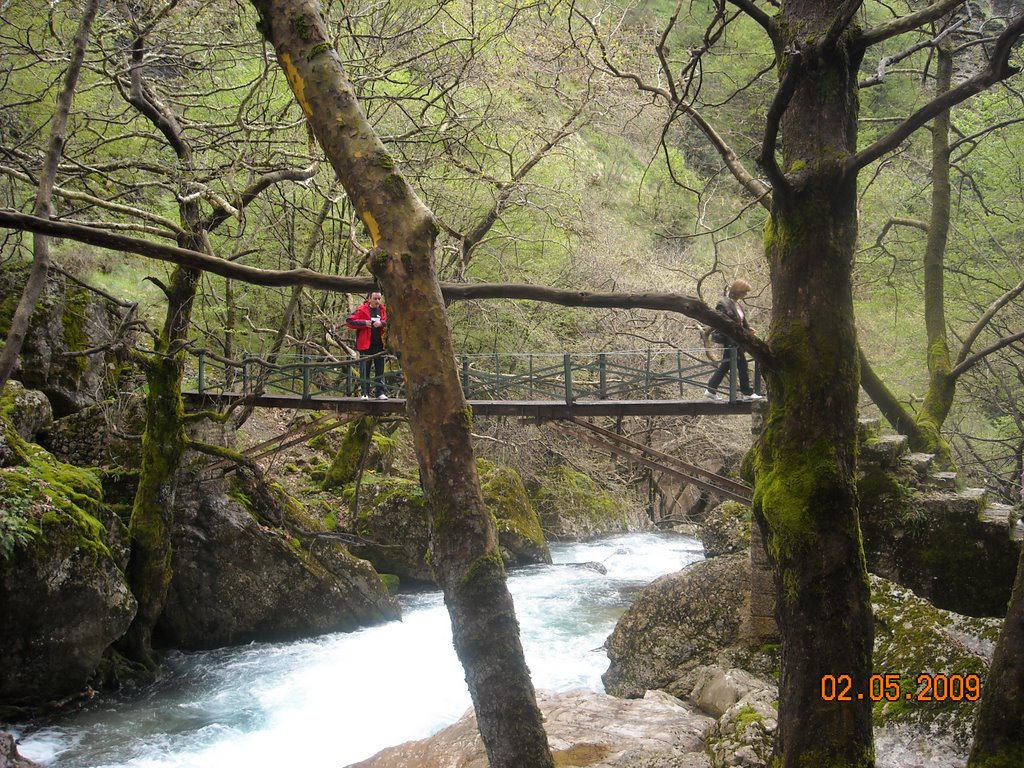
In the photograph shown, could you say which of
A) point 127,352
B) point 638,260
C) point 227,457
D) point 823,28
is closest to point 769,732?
point 823,28

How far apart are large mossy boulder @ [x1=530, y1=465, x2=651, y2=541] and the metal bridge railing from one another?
2374 mm

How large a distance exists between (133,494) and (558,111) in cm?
1189

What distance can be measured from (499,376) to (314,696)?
4671 mm

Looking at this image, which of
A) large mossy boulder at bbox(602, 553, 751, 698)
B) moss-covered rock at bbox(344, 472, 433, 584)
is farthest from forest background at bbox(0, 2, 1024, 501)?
large mossy boulder at bbox(602, 553, 751, 698)

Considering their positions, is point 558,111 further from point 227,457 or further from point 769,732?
point 769,732

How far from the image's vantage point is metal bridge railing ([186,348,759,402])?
10258 millimetres

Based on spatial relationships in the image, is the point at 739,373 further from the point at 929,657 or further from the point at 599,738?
the point at 599,738

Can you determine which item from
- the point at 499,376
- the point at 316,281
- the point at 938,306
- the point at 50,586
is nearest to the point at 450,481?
the point at 316,281

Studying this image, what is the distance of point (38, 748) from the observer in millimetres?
7559

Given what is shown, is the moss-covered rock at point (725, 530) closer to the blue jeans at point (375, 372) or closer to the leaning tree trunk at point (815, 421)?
the blue jeans at point (375, 372)

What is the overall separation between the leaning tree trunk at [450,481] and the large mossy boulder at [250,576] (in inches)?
300

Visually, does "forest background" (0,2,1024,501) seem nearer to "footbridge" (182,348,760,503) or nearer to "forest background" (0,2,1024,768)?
"forest background" (0,2,1024,768)

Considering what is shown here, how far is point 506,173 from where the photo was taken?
1631 centimetres

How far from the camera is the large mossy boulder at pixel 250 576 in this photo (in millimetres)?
10953
